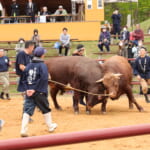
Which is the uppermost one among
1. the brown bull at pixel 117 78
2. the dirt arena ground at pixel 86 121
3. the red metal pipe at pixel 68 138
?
the red metal pipe at pixel 68 138

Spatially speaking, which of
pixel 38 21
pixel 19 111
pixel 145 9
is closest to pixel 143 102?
pixel 19 111

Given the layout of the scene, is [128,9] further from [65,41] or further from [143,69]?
[143,69]

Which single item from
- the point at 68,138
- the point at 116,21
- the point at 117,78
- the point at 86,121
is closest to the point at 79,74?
the point at 117,78

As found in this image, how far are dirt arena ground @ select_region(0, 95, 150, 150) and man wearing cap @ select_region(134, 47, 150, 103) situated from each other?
57cm

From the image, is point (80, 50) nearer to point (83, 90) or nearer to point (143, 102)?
point (83, 90)

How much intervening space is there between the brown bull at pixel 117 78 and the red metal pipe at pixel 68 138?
8.13m

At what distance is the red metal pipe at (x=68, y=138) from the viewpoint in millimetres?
2725

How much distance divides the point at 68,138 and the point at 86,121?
7.53 m

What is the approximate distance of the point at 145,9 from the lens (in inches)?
1863

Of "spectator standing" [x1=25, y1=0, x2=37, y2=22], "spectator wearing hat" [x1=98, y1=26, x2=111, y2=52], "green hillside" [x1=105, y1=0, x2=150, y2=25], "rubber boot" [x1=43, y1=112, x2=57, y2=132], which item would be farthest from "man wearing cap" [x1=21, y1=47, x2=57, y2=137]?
"green hillside" [x1=105, y1=0, x2=150, y2=25]

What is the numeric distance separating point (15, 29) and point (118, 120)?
661 inches

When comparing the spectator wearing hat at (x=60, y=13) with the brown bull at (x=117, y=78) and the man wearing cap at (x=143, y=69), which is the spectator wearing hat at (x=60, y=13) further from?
the brown bull at (x=117, y=78)

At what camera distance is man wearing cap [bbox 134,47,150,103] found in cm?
1315

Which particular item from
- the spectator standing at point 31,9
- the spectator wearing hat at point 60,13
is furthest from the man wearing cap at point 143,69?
the spectator wearing hat at point 60,13
